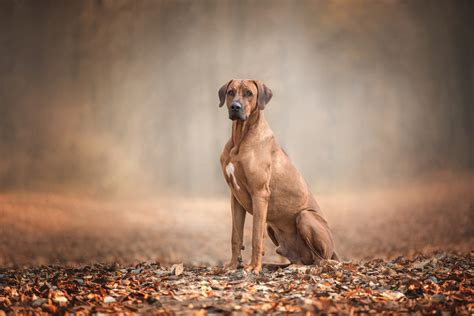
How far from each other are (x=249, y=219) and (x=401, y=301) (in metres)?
3.79

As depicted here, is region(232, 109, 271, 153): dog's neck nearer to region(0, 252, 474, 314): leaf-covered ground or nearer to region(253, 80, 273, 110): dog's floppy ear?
region(253, 80, 273, 110): dog's floppy ear

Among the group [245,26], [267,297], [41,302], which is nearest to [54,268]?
[41,302]

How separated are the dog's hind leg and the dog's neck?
1.03 m

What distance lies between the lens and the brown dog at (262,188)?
5176 millimetres

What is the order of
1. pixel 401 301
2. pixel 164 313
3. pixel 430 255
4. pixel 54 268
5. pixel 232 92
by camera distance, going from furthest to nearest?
pixel 430 255 < pixel 54 268 < pixel 232 92 < pixel 401 301 < pixel 164 313

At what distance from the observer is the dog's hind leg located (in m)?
5.48

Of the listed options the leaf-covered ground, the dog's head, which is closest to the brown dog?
the dog's head

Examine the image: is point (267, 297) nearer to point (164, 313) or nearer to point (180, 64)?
point (164, 313)

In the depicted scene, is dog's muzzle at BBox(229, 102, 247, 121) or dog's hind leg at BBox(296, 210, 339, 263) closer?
dog's muzzle at BBox(229, 102, 247, 121)

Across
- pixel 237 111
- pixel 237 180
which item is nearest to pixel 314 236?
pixel 237 180

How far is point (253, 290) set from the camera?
4445mm

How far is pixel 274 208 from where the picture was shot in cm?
555

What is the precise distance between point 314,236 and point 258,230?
72cm

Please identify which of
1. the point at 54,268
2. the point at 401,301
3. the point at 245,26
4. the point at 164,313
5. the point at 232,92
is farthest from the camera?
the point at 245,26
